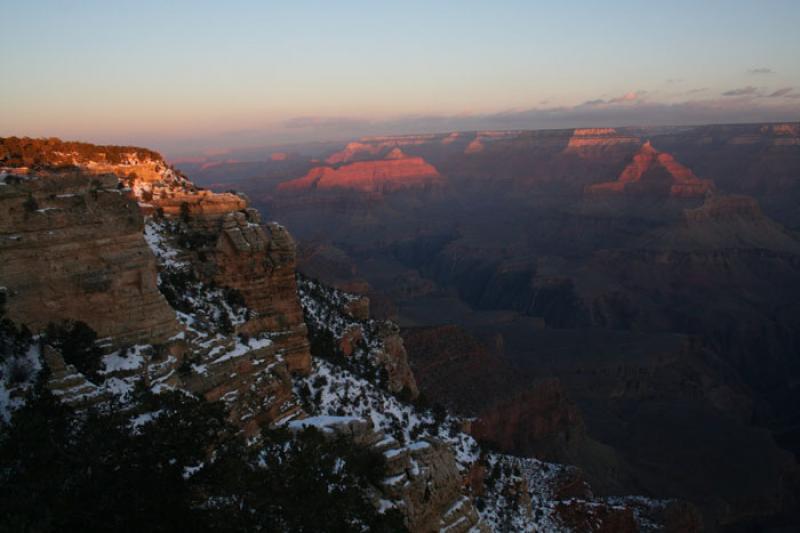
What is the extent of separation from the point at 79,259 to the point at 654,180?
516ft

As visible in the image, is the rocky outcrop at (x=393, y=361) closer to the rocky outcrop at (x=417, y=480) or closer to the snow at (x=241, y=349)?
the snow at (x=241, y=349)

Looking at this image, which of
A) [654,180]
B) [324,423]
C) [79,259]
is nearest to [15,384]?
[79,259]

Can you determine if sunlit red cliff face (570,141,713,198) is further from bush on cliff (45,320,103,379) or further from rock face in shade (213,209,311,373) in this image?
bush on cliff (45,320,103,379)

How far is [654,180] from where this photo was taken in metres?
151

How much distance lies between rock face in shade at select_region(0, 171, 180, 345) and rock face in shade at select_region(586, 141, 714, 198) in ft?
480

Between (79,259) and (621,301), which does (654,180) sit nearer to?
(621,301)

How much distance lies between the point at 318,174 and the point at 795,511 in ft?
554

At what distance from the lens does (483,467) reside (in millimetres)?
21203

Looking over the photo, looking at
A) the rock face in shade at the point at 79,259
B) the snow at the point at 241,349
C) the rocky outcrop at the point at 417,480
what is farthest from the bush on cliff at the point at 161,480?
the snow at the point at 241,349

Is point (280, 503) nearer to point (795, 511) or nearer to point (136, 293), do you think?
point (136, 293)

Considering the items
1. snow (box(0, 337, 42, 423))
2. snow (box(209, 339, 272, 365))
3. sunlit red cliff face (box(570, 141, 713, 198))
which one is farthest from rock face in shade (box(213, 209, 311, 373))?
sunlit red cliff face (box(570, 141, 713, 198))

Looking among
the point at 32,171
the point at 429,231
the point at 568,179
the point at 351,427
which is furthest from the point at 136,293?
the point at 568,179

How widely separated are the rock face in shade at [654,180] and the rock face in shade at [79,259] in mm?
146169

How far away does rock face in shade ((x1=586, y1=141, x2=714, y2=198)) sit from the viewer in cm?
14100
